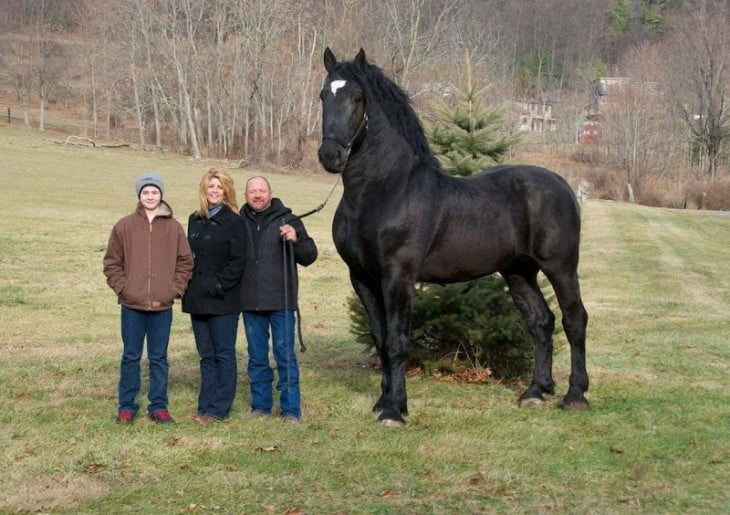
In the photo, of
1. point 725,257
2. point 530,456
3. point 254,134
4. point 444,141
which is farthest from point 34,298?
point 254,134

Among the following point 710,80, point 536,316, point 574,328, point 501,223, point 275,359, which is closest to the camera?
point 275,359

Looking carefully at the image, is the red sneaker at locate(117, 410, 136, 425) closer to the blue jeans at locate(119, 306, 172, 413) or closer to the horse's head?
the blue jeans at locate(119, 306, 172, 413)

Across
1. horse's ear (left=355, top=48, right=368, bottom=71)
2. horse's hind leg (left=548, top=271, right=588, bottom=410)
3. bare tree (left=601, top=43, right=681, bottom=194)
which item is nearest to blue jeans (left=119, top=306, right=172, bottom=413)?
horse's ear (left=355, top=48, right=368, bottom=71)

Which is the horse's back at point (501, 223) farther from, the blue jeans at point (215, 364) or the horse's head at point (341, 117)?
the blue jeans at point (215, 364)

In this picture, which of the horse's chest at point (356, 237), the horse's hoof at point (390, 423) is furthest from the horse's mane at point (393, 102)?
the horse's hoof at point (390, 423)

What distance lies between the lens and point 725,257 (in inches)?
946

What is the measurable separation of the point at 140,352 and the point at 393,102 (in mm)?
2792

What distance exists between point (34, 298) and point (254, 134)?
1756 inches

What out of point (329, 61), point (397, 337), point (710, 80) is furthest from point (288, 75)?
point (397, 337)

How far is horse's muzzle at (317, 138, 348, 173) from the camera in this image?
5977mm

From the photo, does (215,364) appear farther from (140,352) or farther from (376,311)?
(376,311)

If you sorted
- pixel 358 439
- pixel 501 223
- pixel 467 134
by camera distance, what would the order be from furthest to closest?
1. pixel 467 134
2. pixel 501 223
3. pixel 358 439

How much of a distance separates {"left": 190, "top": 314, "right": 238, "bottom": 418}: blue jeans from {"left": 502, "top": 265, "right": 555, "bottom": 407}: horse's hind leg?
2.53 metres

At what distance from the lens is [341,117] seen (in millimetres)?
6172
